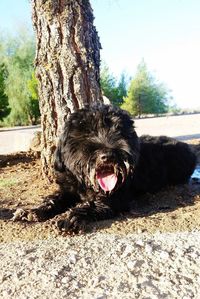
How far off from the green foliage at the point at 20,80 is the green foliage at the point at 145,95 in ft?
33.3

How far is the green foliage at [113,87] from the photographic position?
47.0 metres

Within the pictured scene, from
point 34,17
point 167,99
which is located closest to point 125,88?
point 167,99

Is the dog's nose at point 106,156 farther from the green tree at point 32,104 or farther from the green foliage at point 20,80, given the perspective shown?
the green tree at point 32,104

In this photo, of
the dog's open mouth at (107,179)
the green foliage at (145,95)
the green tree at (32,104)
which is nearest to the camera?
the dog's open mouth at (107,179)

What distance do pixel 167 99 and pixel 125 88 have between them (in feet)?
15.9

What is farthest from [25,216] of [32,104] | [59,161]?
[32,104]

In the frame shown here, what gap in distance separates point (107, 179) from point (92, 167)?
0.26 metres

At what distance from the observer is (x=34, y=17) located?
6.01 metres

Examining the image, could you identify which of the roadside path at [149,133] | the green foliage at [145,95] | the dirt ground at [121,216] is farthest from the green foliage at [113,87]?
the dirt ground at [121,216]

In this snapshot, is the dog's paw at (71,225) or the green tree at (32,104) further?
the green tree at (32,104)

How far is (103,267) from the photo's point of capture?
3094mm

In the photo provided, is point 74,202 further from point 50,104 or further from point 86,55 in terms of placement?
point 86,55

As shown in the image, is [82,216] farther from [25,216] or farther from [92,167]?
[25,216]

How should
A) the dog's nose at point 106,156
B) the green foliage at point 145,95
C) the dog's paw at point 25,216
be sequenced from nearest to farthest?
the dog's nose at point 106,156 → the dog's paw at point 25,216 → the green foliage at point 145,95
